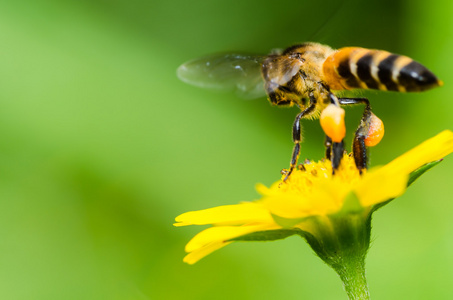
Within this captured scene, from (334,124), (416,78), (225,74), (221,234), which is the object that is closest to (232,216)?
(221,234)

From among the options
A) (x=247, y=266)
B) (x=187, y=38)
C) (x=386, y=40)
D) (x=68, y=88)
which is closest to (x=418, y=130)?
(x=386, y=40)

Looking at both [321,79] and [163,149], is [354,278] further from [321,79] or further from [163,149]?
[163,149]

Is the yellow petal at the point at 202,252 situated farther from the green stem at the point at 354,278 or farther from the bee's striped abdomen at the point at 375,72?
the bee's striped abdomen at the point at 375,72

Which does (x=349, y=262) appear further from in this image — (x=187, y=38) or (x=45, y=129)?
(x=187, y=38)

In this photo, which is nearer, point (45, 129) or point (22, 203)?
point (22, 203)

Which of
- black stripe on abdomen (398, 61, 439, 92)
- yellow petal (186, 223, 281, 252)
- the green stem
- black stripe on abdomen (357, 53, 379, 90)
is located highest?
black stripe on abdomen (357, 53, 379, 90)

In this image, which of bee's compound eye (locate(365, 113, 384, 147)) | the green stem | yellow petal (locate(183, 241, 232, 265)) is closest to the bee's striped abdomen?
bee's compound eye (locate(365, 113, 384, 147))

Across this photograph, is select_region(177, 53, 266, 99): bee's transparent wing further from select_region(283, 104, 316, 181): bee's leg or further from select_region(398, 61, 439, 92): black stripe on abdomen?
select_region(398, 61, 439, 92): black stripe on abdomen
